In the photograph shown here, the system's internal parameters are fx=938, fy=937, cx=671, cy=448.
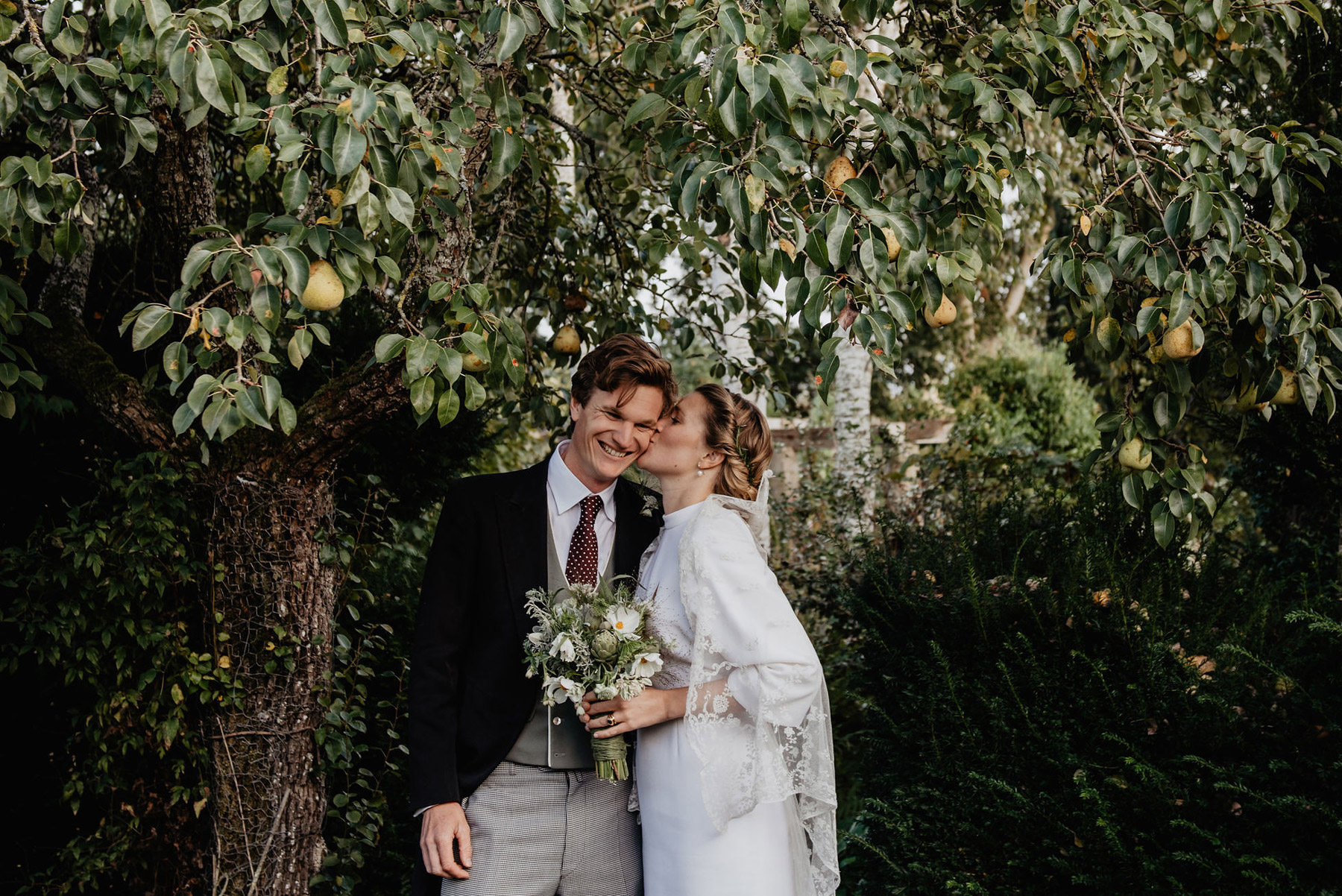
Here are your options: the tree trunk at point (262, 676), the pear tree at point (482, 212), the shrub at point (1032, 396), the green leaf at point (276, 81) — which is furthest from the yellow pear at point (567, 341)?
the shrub at point (1032, 396)

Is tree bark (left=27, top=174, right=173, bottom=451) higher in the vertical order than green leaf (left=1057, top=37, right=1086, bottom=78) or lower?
lower

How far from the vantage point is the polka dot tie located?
7.43 feet

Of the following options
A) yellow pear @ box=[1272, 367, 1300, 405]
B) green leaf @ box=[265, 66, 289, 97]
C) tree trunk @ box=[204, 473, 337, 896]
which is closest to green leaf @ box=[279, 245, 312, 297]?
green leaf @ box=[265, 66, 289, 97]

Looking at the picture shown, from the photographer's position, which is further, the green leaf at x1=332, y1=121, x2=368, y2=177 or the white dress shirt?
the white dress shirt

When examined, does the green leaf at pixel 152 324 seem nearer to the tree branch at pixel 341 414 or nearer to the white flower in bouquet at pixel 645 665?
the tree branch at pixel 341 414

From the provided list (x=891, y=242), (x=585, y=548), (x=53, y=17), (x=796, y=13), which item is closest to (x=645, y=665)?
(x=585, y=548)

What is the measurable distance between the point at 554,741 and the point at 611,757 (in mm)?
150

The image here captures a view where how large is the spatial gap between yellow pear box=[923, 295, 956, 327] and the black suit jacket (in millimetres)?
1029

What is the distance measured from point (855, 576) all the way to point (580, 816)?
2.10m

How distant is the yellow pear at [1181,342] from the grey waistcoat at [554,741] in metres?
1.68

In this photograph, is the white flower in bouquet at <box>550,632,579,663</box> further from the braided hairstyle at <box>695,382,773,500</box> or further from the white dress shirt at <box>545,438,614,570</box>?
the braided hairstyle at <box>695,382,773,500</box>

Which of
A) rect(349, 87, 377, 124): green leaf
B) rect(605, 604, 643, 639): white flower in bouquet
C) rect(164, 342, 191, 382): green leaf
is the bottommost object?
rect(605, 604, 643, 639): white flower in bouquet

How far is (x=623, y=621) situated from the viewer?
1973mm

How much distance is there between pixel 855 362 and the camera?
23.5 ft
